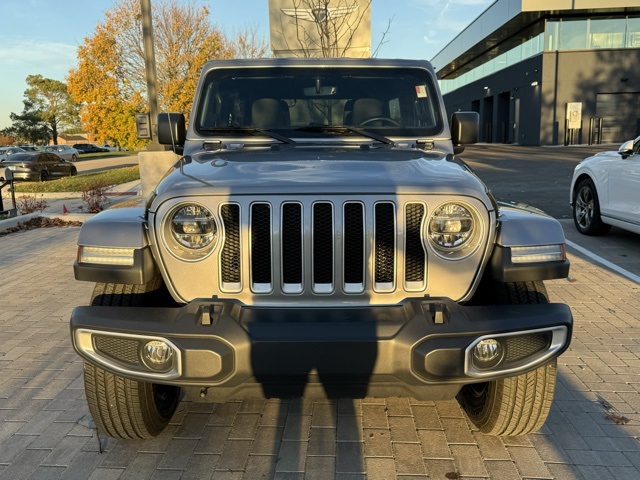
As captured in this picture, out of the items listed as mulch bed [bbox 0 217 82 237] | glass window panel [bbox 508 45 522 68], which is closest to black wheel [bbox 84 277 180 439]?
mulch bed [bbox 0 217 82 237]

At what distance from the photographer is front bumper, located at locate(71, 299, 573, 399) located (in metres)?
2.37

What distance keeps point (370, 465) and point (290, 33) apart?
891 centimetres

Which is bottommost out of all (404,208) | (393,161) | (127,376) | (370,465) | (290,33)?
(370,465)

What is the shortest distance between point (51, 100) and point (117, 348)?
3382 inches

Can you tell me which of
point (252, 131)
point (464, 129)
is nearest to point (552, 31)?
point (464, 129)

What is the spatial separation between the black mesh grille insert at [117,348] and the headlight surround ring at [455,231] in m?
1.42

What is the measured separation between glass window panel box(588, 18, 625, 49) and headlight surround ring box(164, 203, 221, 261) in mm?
37497

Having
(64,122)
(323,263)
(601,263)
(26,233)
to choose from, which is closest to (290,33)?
(26,233)

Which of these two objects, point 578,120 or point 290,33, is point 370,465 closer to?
point 290,33

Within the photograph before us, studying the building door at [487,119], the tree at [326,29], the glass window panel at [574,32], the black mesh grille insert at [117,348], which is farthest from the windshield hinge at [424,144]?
the building door at [487,119]

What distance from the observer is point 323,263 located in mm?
2604

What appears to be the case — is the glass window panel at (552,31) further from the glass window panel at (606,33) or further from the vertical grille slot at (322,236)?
the vertical grille slot at (322,236)

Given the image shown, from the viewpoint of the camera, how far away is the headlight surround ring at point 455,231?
8.62 feet

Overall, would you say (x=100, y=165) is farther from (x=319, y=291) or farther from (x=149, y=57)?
(x=319, y=291)
